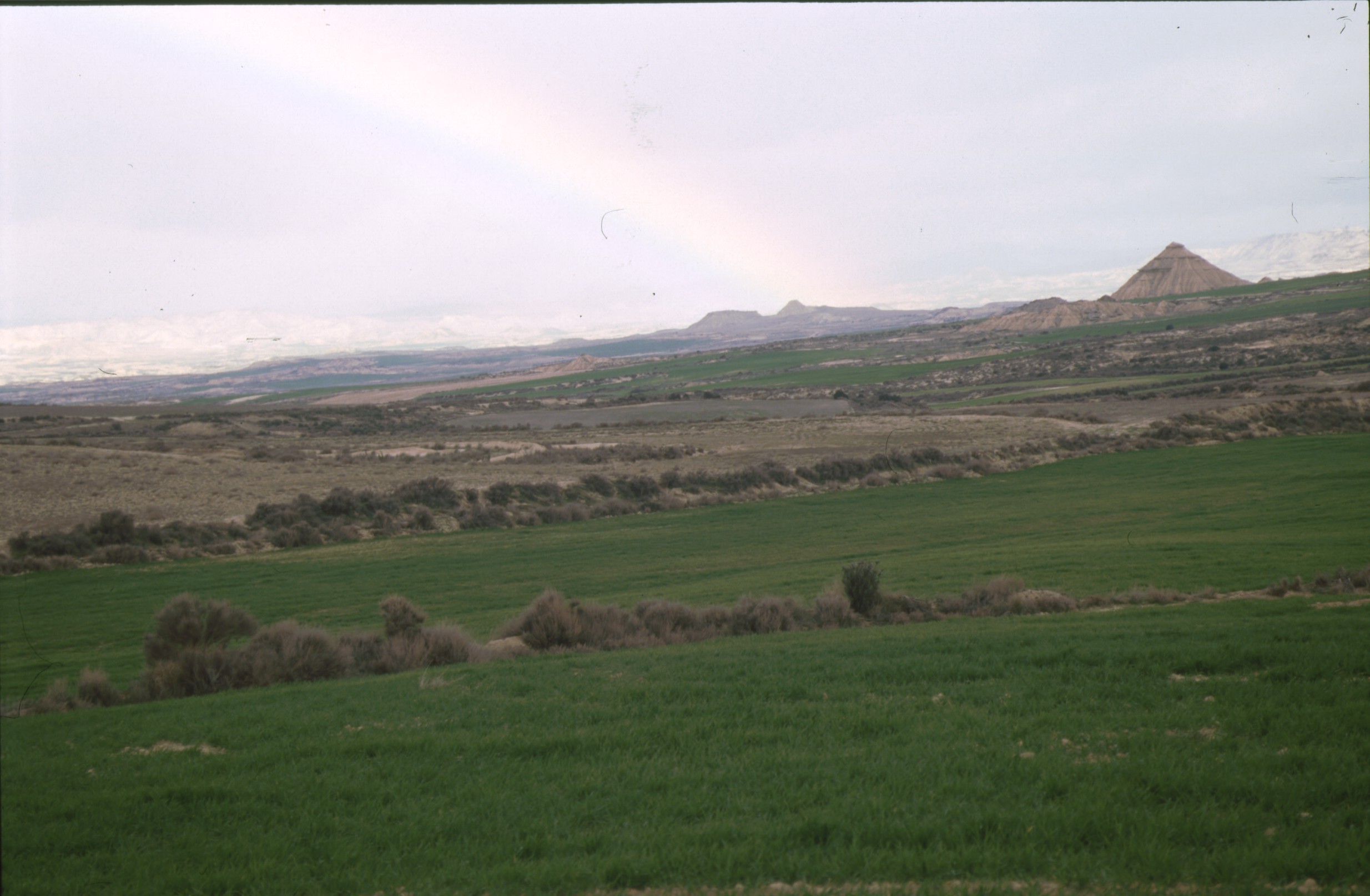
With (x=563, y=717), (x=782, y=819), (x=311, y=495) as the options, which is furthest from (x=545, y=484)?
(x=782, y=819)

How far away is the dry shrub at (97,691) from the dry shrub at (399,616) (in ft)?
13.5

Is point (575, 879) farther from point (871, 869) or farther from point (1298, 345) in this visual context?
point (1298, 345)

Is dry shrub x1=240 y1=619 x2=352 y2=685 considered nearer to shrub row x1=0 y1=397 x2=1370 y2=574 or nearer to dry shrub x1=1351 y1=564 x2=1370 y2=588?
dry shrub x1=1351 y1=564 x2=1370 y2=588

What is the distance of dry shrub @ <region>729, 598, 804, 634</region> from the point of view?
15195mm

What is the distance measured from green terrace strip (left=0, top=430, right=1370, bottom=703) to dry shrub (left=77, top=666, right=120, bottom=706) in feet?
6.04

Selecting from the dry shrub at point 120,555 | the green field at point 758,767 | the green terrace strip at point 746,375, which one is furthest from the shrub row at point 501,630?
the green terrace strip at point 746,375

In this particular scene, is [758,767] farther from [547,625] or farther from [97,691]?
[97,691]

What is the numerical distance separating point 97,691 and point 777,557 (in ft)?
58.3

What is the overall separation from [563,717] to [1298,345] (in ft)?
395

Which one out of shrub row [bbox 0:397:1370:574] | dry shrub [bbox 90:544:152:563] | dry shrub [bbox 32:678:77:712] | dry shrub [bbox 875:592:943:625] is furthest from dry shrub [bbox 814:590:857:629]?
dry shrub [bbox 90:544:152:563]

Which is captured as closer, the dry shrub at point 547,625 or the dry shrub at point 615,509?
the dry shrub at point 547,625

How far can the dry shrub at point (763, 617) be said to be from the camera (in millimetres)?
15195

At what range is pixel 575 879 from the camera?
5.47 meters

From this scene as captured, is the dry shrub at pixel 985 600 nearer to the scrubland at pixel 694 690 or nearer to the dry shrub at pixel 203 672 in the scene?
the scrubland at pixel 694 690
